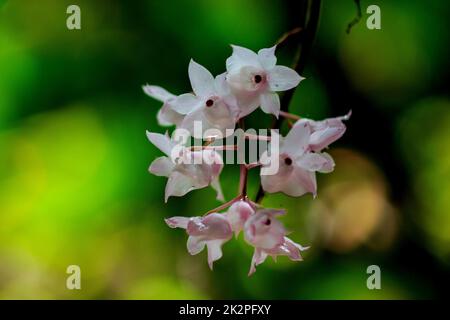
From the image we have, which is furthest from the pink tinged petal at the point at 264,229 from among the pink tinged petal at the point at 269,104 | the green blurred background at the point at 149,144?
the green blurred background at the point at 149,144

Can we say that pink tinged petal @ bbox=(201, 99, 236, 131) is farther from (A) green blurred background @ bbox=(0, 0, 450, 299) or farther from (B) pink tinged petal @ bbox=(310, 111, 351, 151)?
(A) green blurred background @ bbox=(0, 0, 450, 299)

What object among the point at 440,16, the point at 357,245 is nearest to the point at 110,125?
the point at 357,245

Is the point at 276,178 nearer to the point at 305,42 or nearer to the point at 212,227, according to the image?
the point at 212,227

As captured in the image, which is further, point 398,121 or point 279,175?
point 398,121

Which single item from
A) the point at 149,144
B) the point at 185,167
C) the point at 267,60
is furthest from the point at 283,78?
the point at 149,144

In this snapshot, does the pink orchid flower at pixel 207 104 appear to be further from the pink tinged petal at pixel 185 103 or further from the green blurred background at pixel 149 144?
the green blurred background at pixel 149 144

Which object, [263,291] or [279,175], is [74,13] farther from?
[279,175]
